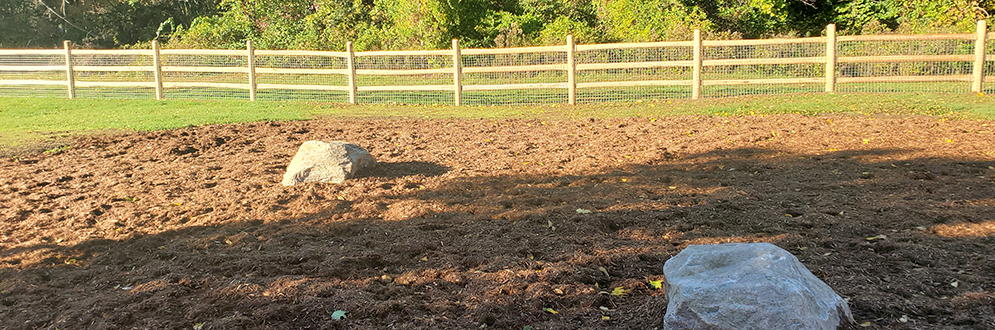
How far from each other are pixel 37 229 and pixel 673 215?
15.0ft

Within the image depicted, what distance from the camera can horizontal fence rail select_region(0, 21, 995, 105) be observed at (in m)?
13.6

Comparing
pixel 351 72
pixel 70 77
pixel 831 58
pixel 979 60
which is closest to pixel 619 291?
pixel 831 58

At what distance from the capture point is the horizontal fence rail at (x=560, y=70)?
13602 mm

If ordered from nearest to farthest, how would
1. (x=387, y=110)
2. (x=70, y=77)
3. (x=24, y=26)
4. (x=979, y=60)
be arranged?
(x=979, y=60) < (x=387, y=110) < (x=70, y=77) < (x=24, y=26)

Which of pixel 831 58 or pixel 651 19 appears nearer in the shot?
pixel 831 58

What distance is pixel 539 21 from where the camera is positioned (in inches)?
862

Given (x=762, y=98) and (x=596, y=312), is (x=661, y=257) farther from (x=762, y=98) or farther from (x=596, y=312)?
(x=762, y=98)

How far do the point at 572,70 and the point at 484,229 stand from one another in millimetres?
9281

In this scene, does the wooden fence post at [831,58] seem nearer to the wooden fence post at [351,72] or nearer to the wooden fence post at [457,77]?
the wooden fence post at [457,77]

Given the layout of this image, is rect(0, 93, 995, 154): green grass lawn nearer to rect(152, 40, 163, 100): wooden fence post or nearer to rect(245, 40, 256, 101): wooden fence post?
rect(245, 40, 256, 101): wooden fence post

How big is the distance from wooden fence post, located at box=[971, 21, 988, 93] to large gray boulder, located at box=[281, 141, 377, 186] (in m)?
11.8

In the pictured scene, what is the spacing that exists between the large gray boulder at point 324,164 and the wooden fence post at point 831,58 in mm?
9854

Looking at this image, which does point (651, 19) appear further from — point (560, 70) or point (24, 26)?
point (24, 26)

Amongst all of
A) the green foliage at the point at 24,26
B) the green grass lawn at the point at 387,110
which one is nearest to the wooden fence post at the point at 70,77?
the green grass lawn at the point at 387,110
